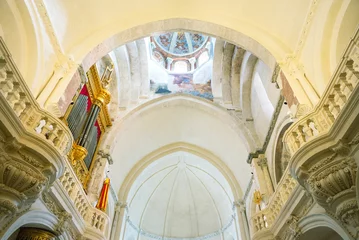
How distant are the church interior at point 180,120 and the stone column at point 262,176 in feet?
0.17

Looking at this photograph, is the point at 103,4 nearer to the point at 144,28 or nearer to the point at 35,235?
the point at 144,28

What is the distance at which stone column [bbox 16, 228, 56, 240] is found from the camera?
551cm

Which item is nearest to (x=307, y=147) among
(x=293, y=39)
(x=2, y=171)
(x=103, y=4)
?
(x=293, y=39)

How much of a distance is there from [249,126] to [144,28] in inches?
247

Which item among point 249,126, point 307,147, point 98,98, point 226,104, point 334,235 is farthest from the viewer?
point 226,104

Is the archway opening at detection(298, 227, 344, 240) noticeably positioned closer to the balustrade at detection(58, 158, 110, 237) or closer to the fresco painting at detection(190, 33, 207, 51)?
the balustrade at detection(58, 158, 110, 237)

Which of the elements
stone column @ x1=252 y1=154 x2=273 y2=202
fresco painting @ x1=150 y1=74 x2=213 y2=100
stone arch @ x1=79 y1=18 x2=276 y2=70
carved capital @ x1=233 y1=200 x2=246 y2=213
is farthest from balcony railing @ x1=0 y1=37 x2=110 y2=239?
fresco painting @ x1=150 y1=74 x2=213 y2=100

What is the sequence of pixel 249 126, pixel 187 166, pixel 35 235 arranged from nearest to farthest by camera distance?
1. pixel 35 235
2. pixel 249 126
3. pixel 187 166

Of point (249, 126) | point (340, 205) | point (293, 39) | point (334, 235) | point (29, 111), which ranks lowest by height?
point (340, 205)

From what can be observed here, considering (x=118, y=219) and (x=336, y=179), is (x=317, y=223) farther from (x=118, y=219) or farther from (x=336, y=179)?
(x=118, y=219)

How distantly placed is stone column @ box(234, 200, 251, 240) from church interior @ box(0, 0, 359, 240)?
49mm

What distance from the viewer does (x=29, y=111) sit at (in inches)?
186

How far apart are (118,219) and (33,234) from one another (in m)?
7.16

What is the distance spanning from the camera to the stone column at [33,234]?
551cm
